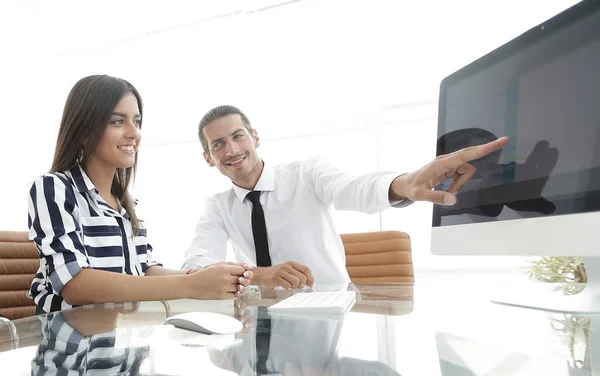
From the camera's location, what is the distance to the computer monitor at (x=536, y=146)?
31.8 inches

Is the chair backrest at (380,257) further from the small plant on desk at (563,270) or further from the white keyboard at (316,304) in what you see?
the white keyboard at (316,304)

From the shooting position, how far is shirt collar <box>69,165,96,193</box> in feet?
4.55

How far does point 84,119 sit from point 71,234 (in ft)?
1.24

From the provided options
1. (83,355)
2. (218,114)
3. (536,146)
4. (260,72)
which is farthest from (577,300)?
(260,72)

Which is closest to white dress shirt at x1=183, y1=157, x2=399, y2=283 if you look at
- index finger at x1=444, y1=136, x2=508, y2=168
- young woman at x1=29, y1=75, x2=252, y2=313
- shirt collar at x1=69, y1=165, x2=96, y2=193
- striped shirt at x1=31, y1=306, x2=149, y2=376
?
young woman at x1=29, y1=75, x2=252, y2=313

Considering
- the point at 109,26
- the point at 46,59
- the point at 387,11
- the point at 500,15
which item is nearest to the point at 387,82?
the point at 387,11

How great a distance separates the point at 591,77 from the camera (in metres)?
0.80

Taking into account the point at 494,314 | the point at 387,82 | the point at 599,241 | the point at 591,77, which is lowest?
the point at 494,314

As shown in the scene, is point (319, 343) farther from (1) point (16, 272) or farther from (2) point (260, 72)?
(2) point (260, 72)

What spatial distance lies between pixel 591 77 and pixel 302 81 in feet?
13.0

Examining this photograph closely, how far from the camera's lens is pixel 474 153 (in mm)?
989

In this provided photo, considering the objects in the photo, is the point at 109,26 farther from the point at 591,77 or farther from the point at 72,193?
the point at 591,77

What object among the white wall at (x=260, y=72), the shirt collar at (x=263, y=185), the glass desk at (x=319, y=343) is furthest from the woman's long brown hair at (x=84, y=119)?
the white wall at (x=260, y=72)

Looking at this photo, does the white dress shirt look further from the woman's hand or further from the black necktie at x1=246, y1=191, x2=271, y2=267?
the woman's hand
